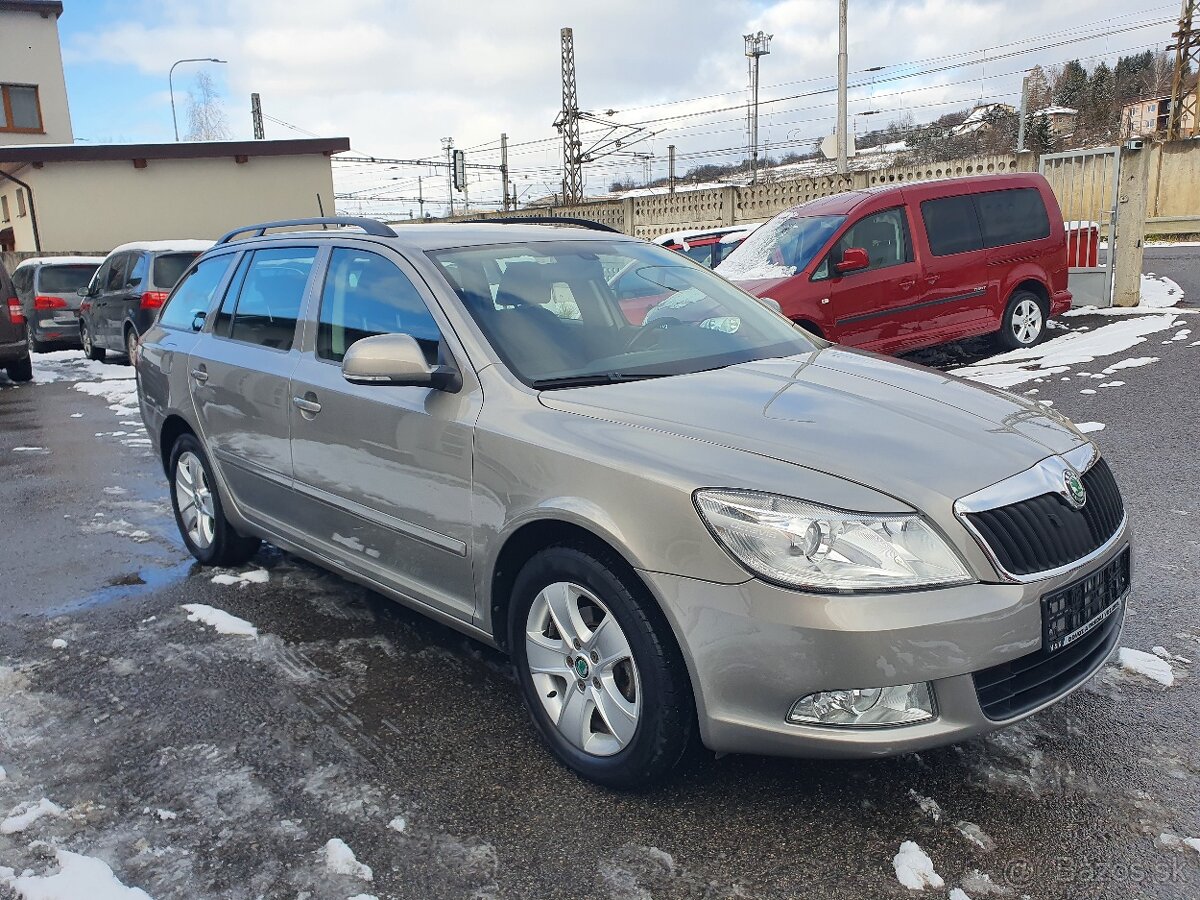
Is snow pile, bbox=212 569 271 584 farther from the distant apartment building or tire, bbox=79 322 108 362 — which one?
the distant apartment building

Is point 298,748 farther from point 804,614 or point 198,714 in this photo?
point 804,614

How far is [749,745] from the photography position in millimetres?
2570

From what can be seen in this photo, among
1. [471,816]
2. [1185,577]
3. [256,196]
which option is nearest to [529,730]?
[471,816]

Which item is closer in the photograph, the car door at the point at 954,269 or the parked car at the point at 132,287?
A: the car door at the point at 954,269

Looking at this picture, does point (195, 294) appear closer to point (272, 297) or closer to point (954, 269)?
point (272, 297)

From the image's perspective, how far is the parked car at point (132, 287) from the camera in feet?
43.3

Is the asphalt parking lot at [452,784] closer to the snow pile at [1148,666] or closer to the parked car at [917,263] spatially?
the snow pile at [1148,666]

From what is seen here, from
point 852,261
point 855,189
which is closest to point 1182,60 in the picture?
point 855,189

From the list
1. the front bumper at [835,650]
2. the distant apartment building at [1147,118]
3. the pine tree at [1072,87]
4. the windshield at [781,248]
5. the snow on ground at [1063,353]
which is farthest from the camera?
the pine tree at [1072,87]

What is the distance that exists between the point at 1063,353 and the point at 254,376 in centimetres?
832

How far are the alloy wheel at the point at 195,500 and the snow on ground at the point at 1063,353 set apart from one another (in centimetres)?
666

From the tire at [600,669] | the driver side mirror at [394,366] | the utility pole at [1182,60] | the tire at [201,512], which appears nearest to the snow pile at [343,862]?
the tire at [600,669]

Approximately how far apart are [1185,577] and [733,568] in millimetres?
2900

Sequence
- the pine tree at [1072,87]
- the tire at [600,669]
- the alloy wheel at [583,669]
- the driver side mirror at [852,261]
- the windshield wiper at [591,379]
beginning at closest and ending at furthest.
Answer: the tire at [600,669], the alloy wheel at [583,669], the windshield wiper at [591,379], the driver side mirror at [852,261], the pine tree at [1072,87]
